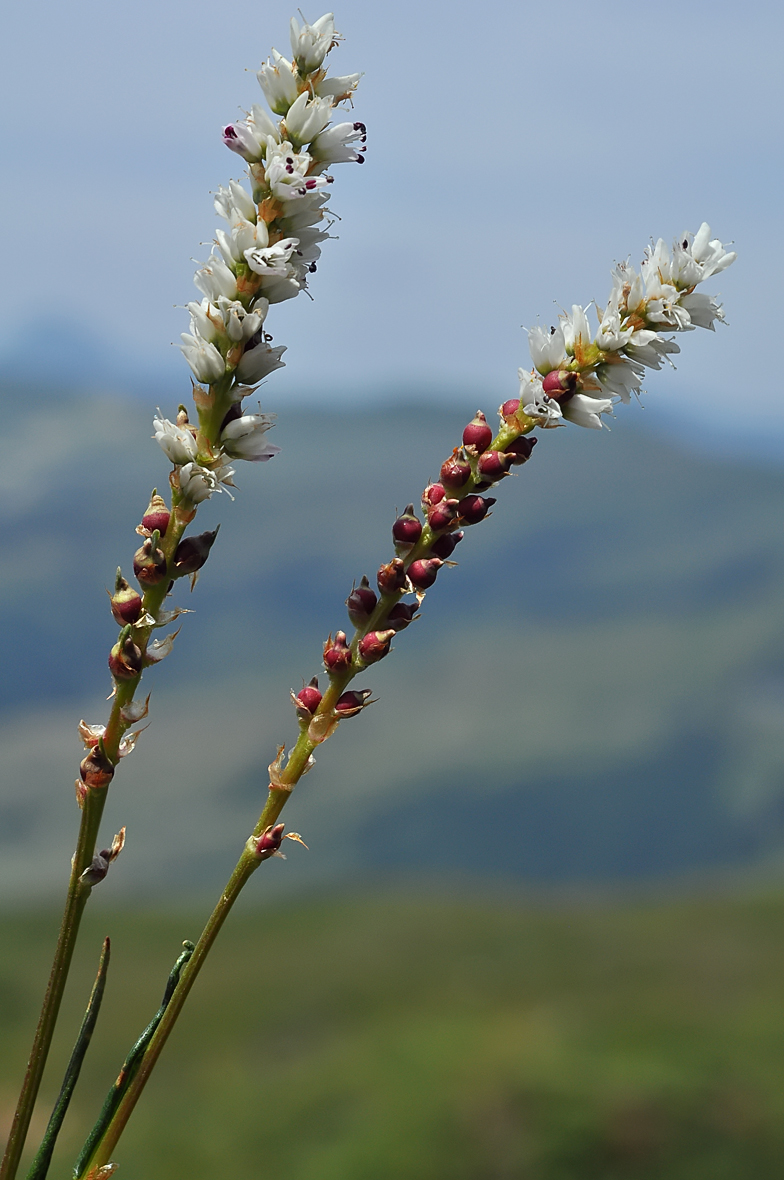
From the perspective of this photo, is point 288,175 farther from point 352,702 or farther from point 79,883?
point 79,883

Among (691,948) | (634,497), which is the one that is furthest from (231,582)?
(691,948)

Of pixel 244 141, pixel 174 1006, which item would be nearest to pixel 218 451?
pixel 244 141

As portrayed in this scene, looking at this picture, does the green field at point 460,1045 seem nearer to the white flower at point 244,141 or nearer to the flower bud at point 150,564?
the flower bud at point 150,564

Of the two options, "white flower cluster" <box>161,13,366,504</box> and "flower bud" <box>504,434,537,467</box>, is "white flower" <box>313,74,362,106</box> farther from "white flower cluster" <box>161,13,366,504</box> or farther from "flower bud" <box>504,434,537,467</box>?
"flower bud" <box>504,434,537,467</box>

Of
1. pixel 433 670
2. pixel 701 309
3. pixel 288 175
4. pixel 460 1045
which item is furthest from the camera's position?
pixel 433 670

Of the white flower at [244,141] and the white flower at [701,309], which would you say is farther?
the white flower at [701,309]

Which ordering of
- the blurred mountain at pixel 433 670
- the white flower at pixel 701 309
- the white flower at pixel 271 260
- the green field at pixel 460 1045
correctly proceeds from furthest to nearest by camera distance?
the blurred mountain at pixel 433 670 → the green field at pixel 460 1045 → the white flower at pixel 701 309 → the white flower at pixel 271 260

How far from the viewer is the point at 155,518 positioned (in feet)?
2.62

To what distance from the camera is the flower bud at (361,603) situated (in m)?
0.82

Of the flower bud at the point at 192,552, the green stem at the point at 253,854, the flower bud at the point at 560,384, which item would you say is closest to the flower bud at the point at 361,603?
the green stem at the point at 253,854

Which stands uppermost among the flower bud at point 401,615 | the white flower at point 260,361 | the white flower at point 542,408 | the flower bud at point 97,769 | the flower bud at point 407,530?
the white flower at point 260,361

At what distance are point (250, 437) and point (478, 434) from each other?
7.0 inches

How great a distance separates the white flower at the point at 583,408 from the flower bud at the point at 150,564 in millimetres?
345

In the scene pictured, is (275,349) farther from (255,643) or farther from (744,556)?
(744,556)
